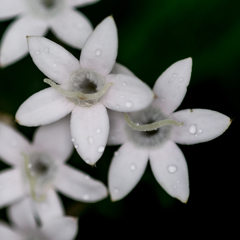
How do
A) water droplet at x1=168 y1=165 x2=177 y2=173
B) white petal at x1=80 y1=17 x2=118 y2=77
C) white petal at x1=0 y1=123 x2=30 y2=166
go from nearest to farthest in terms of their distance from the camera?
white petal at x1=80 y1=17 x2=118 y2=77
water droplet at x1=168 y1=165 x2=177 y2=173
white petal at x1=0 y1=123 x2=30 y2=166

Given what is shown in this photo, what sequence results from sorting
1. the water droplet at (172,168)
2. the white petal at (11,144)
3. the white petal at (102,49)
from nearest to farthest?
the white petal at (102,49), the water droplet at (172,168), the white petal at (11,144)

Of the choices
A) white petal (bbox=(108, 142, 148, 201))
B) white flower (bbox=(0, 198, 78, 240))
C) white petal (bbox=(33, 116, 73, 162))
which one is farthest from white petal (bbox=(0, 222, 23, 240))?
white petal (bbox=(108, 142, 148, 201))

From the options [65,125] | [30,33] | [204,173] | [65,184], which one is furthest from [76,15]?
[204,173]

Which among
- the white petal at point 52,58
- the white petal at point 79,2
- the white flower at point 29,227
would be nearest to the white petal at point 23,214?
the white flower at point 29,227

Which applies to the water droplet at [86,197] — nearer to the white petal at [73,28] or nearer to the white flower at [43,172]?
the white flower at [43,172]

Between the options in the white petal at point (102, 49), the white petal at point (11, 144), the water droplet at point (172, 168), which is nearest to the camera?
the white petal at point (102, 49)

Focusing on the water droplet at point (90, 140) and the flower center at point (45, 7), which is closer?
the water droplet at point (90, 140)

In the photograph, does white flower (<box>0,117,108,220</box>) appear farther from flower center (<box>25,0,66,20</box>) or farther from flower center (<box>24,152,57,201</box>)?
flower center (<box>25,0,66,20</box>)
